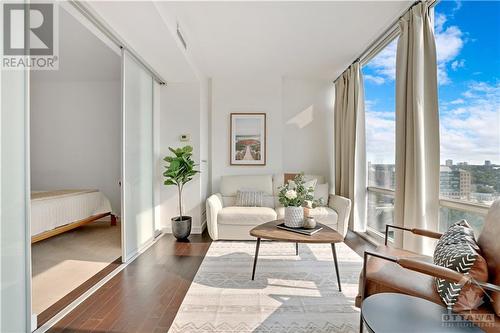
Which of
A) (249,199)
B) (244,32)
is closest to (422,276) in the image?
(249,199)

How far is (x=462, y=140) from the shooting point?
7.00ft

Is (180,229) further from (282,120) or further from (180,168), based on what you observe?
(282,120)

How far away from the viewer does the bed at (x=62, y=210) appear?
3.02m

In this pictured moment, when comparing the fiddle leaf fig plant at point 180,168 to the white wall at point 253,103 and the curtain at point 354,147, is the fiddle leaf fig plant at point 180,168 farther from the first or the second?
the curtain at point 354,147

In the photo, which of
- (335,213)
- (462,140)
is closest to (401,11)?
(462,140)

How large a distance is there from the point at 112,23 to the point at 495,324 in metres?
3.45

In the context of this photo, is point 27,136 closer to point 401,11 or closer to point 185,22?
point 185,22

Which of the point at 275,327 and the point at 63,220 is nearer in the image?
the point at 275,327

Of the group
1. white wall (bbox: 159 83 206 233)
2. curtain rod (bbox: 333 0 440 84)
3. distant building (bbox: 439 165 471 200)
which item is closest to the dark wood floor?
white wall (bbox: 159 83 206 233)

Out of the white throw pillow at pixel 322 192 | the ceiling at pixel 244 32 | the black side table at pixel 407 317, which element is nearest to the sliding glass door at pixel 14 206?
the ceiling at pixel 244 32

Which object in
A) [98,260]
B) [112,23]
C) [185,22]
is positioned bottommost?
[98,260]

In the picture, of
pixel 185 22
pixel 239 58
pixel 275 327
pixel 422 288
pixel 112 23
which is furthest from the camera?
pixel 239 58

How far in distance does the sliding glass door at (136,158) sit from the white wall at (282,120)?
3.94ft

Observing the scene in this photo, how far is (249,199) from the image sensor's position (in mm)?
3896
